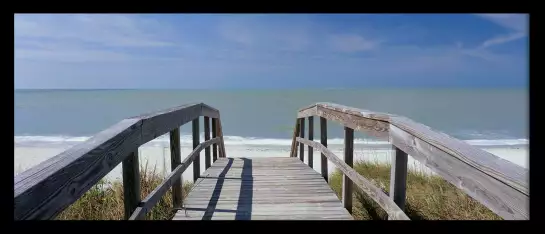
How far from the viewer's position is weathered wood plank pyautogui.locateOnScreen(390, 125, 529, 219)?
1.11 m

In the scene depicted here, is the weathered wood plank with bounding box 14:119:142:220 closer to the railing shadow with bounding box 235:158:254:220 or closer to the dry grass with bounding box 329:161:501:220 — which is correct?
the railing shadow with bounding box 235:158:254:220

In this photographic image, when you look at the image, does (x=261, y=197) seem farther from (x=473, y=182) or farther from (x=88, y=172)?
(x=473, y=182)

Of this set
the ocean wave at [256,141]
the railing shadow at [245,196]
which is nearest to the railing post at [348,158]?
the railing shadow at [245,196]

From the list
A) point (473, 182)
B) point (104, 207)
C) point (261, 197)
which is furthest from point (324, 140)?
point (473, 182)

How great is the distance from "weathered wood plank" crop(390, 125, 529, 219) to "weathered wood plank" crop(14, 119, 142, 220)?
129 centimetres

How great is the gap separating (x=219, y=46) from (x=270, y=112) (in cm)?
7999

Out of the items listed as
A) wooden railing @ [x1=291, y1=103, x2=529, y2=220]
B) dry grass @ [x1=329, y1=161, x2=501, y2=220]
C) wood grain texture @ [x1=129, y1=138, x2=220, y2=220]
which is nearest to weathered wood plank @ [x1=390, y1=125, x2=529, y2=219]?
wooden railing @ [x1=291, y1=103, x2=529, y2=220]

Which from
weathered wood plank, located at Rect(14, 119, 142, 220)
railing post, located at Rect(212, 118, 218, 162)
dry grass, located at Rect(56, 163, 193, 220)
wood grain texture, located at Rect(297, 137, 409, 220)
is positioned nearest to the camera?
weathered wood plank, located at Rect(14, 119, 142, 220)

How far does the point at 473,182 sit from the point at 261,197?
2.65m

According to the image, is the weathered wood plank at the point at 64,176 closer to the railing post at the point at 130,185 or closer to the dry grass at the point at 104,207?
the railing post at the point at 130,185

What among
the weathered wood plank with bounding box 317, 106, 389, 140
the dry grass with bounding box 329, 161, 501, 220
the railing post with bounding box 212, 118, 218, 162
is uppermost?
the weathered wood plank with bounding box 317, 106, 389, 140

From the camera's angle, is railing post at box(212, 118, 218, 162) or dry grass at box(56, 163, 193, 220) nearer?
dry grass at box(56, 163, 193, 220)
